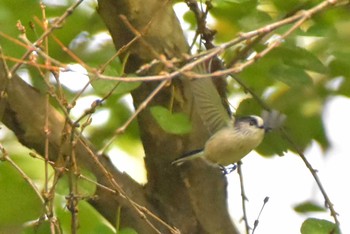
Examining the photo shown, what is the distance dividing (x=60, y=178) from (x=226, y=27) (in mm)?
436

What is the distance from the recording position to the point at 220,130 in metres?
1.79

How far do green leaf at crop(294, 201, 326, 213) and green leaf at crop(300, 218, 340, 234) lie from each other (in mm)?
213

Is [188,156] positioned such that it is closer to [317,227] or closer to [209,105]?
[209,105]

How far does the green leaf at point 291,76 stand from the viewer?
1.71m

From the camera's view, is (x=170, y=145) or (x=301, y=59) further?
(x=170, y=145)

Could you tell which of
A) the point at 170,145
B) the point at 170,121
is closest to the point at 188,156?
the point at 170,145

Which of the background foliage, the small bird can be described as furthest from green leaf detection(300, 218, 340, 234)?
the small bird

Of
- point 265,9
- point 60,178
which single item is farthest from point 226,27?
point 60,178

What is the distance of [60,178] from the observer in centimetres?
163

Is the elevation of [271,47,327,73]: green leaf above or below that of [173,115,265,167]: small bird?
above

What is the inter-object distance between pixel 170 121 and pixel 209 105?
115 millimetres

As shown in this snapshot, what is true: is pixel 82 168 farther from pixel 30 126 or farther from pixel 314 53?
pixel 314 53

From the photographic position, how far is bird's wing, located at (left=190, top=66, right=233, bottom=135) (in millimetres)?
1732

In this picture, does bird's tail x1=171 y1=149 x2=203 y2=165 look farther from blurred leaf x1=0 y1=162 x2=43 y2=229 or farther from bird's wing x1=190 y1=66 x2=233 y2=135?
blurred leaf x1=0 y1=162 x2=43 y2=229
